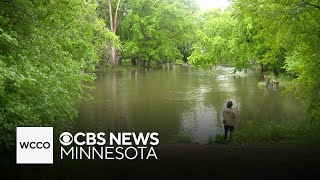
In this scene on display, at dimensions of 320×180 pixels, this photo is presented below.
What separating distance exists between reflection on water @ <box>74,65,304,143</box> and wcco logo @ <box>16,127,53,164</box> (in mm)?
5321

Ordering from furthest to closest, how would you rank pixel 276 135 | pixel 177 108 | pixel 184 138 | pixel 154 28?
pixel 154 28, pixel 177 108, pixel 184 138, pixel 276 135

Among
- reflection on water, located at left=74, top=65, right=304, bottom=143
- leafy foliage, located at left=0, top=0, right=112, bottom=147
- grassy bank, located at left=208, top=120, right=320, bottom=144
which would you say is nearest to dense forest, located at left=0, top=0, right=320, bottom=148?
leafy foliage, located at left=0, top=0, right=112, bottom=147

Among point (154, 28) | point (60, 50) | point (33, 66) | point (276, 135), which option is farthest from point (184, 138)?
point (154, 28)

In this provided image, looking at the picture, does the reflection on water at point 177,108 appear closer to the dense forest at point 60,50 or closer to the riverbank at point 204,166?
the dense forest at point 60,50

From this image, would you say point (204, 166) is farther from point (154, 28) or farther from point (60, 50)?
point (154, 28)

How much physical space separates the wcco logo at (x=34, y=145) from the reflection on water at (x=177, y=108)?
17.5ft

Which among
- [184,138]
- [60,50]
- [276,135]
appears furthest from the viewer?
[184,138]

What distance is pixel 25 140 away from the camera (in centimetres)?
705

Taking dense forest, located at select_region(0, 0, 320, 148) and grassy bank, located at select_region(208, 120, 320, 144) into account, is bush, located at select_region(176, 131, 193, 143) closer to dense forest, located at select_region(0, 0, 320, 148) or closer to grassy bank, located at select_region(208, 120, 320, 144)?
grassy bank, located at select_region(208, 120, 320, 144)

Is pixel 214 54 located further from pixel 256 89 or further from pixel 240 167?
pixel 240 167

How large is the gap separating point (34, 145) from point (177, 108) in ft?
38.6

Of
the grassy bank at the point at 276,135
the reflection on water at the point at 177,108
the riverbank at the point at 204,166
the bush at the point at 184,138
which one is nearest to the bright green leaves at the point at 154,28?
the reflection on water at the point at 177,108

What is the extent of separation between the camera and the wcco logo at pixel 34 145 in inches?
278

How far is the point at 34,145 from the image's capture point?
7547mm
